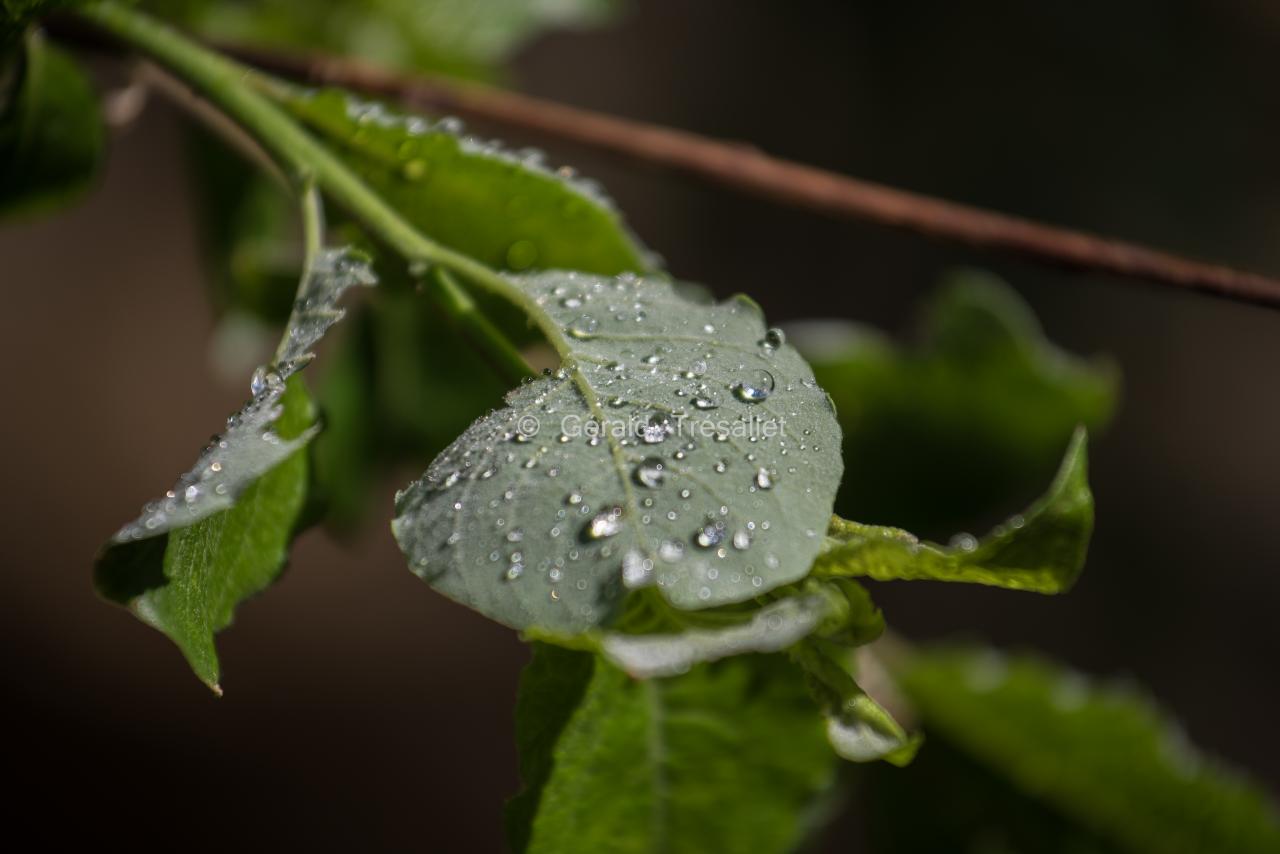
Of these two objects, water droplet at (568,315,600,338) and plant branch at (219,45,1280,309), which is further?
plant branch at (219,45,1280,309)

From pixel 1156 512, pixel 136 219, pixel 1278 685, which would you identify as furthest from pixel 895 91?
pixel 136 219

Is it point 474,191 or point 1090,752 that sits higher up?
point 474,191

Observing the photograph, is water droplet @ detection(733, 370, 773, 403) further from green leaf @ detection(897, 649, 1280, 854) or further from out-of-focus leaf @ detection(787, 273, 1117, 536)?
green leaf @ detection(897, 649, 1280, 854)

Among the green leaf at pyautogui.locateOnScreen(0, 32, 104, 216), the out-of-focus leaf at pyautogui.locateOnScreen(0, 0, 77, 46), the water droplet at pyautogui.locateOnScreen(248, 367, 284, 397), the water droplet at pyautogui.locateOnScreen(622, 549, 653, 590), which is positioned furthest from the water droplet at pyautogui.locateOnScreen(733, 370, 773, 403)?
the green leaf at pyautogui.locateOnScreen(0, 32, 104, 216)

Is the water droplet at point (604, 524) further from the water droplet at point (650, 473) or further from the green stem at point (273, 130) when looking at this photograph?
the green stem at point (273, 130)

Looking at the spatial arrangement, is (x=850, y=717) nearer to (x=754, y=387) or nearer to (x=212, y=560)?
(x=754, y=387)

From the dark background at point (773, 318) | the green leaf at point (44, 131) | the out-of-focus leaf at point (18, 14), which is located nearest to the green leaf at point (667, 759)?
the out-of-focus leaf at point (18, 14)

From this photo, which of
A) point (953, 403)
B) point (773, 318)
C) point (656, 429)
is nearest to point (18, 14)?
point (656, 429)
